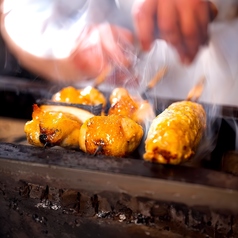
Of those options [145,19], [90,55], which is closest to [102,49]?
[90,55]

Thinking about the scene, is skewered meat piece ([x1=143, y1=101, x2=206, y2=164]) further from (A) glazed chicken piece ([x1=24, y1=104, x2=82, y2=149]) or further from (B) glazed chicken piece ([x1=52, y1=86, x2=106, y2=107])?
(B) glazed chicken piece ([x1=52, y1=86, x2=106, y2=107])

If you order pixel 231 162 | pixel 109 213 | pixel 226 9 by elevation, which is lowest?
pixel 109 213

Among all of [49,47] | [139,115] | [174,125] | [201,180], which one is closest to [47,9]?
[49,47]

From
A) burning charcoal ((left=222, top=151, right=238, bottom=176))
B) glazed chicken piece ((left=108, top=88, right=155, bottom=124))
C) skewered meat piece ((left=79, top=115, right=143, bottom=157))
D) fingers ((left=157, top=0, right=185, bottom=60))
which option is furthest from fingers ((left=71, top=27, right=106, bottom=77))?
burning charcoal ((left=222, top=151, right=238, bottom=176))

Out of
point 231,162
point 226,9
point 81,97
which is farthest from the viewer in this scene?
point 226,9

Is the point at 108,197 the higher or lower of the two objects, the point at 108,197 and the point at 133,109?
the lower

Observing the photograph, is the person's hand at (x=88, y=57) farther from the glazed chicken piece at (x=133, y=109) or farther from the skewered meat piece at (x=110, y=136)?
the skewered meat piece at (x=110, y=136)

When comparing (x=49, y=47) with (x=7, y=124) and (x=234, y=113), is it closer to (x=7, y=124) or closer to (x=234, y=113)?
(x=7, y=124)

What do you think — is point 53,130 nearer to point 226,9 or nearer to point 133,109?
point 133,109
